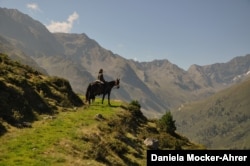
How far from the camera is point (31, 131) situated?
93.4 feet

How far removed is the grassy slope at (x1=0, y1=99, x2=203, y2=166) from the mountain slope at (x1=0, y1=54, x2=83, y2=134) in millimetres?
1673

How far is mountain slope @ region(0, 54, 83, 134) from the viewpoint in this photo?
31741mm

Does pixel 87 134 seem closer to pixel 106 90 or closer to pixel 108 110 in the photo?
pixel 108 110

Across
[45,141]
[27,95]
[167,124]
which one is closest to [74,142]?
[45,141]

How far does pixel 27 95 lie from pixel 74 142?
12.6 m

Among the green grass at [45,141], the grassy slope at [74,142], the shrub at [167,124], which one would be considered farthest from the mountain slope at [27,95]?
the shrub at [167,124]

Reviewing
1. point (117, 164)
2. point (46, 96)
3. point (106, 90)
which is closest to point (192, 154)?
point (117, 164)

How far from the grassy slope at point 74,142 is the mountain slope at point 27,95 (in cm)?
167

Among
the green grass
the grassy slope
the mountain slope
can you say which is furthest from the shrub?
the green grass

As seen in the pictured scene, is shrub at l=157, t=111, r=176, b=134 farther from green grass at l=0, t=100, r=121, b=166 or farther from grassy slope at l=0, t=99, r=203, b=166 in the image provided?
green grass at l=0, t=100, r=121, b=166

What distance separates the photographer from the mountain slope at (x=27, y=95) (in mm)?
31741

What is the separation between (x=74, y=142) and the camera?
91.0 feet

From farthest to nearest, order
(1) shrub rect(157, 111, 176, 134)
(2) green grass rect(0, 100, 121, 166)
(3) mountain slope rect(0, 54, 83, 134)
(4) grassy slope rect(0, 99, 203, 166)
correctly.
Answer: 1. (1) shrub rect(157, 111, 176, 134)
2. (3) mountain slope rect(0, 54, 83, 134)
3. (4) grassy slope rect(0, 99, 203, 166)
4. (2) green grass rect(0, 100, 121, 166)

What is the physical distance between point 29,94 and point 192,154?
23061 millimetres
